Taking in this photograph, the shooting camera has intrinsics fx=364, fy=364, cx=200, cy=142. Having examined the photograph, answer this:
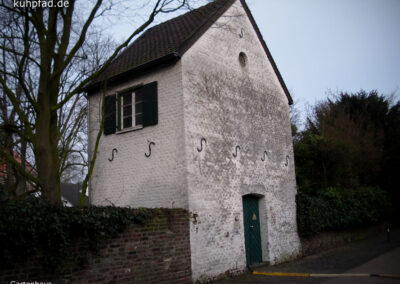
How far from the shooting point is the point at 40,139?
7566mm

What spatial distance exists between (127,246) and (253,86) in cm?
765

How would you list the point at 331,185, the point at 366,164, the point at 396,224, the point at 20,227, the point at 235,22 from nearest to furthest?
the point at 20,227 → the point at 235,22 → the point at 331,185 → the point at 366,164 → the point at 396,224

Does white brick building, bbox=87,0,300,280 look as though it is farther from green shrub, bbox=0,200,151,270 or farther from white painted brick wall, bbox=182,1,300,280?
green shrub, bbox=0,200,151,270

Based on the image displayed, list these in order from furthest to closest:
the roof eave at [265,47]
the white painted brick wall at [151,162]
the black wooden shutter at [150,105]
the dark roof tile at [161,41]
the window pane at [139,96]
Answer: the roof eave at [265,47] < the window pane at [139,96] < the dark roof tile at [161,41] < the black wooden shutter at [150,105] < the white painted brick wall at [151,162]

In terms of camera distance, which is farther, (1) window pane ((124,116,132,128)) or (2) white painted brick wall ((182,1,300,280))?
(1) window pane ((124,116,132,128))

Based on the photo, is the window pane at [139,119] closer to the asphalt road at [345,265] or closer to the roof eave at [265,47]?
the asphalt road at [345,265]

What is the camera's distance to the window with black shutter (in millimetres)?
10281

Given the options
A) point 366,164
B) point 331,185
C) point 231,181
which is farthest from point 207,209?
point 366,164

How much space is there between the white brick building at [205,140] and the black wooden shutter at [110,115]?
0.03 m

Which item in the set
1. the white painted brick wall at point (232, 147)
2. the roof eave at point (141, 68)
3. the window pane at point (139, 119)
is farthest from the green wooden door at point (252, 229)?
the roof eave at point (141, 68)

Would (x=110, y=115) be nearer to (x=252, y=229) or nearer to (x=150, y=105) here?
(x=150, y=105)

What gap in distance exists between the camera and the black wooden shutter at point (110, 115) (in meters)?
11.2

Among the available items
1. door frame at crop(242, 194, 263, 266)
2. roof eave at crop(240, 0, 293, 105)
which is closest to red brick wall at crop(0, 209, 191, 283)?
door frame at crop(242, 194, 263, 266)

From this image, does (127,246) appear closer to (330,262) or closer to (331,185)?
(330,262)
